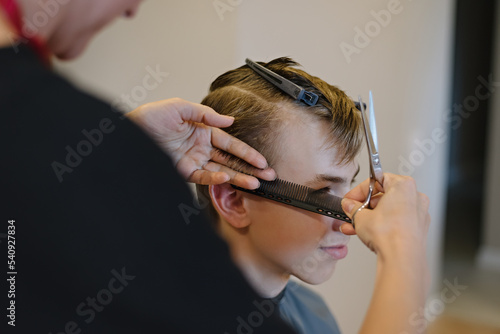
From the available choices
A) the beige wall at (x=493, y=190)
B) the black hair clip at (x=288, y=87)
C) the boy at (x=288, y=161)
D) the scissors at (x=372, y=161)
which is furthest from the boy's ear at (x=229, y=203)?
the beige wall at (x=493, y=190)

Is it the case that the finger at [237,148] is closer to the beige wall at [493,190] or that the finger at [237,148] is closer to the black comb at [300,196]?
the black comb at [300,196]

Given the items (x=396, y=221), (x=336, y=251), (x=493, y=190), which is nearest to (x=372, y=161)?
(x=396, y=221)

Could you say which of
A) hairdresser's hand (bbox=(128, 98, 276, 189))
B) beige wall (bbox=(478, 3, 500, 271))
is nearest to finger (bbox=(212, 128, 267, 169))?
hairdresser's hand (bbox=(128, 98, 276, 189))

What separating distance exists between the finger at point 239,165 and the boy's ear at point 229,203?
9 cm

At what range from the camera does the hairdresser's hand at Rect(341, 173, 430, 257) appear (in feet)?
2.06

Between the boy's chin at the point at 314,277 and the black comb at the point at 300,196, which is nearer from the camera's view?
the black comb at the point at 300,196

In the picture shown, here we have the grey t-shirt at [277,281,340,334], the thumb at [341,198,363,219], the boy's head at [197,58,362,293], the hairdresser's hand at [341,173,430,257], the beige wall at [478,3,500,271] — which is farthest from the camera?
the beige wall at [478,3,500,271]

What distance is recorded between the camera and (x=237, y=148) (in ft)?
3.27

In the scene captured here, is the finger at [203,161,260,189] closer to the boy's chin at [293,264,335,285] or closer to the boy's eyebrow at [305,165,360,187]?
the boy's eyebrow at [305,165,360,187]

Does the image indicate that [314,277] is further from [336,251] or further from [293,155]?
[293,155]

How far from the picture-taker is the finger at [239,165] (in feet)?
3.28

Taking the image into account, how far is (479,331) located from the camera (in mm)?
2832

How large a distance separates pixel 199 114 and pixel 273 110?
7.0 inches

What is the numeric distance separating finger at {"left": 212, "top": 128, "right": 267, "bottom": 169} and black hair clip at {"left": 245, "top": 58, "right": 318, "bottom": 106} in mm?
134
